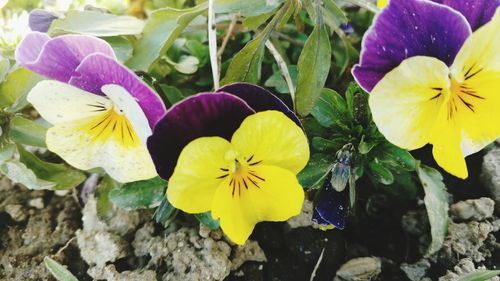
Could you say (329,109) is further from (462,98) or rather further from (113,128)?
(113,128)

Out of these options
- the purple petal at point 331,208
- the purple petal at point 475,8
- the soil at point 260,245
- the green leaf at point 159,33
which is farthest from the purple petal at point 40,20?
the purple petal at point 475,8

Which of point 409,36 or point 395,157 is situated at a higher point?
point 409,36

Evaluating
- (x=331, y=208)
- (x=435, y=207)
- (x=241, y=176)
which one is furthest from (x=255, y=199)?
(x=435, y=207)

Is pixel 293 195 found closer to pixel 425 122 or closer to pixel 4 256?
pixel 425 122

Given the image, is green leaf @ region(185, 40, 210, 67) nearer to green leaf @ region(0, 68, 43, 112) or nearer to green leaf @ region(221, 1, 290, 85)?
green leaf @ region(221, 1, 290, 85)

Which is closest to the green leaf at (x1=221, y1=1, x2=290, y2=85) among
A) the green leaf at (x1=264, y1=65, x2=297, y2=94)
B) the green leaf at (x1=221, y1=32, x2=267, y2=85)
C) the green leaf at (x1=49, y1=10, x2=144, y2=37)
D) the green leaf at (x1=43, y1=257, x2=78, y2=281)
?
the green leaf at (x1=221, y1=32, x2=267, y2=85)

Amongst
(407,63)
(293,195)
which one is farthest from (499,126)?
(293,195)

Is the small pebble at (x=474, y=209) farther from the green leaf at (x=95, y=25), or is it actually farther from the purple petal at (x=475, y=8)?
the green leaf at (x=95, y=25)
